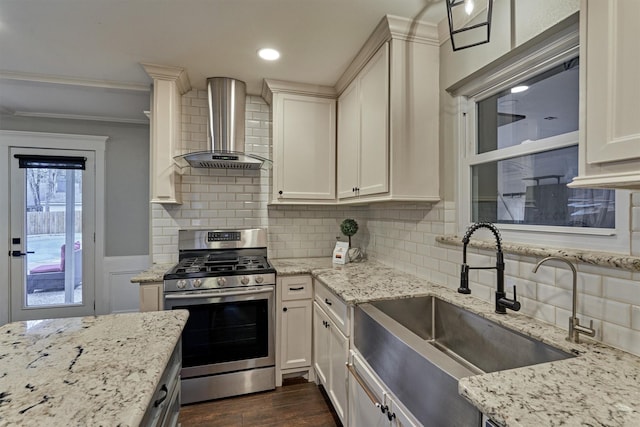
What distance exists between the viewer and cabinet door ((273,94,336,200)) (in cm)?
266

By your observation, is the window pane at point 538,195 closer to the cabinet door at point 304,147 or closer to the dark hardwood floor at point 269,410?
the cabinet door at point 304,147

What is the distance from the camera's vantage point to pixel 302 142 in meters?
2.71

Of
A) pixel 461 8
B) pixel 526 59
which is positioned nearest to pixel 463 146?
pixel 526 59

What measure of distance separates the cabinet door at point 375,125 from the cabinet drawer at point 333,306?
0.73m

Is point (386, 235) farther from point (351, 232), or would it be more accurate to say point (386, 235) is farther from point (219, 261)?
point (219, 261)

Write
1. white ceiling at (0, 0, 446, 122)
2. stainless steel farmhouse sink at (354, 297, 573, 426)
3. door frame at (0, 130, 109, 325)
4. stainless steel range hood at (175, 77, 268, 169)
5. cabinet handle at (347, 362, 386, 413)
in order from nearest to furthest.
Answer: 1. stainless steel farmhouse sink at (354, 297, 573, 426)
2. cabinet handle at (347, 362, 386, 413)
3. white ceiling at (0, 0, 446, 122)
4. stainless steel range hood at (175, 77, 268, 169)
5. door frame at (0, 130, 109, 325)

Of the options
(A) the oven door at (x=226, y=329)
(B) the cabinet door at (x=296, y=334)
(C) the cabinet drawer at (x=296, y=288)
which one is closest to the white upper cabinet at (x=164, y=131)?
(A) the oven door at (x=226, y=329)

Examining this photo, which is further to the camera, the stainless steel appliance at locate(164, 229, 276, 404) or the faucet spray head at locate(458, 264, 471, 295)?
the stainless steel appliance at locate(164, 229, 276, 404)

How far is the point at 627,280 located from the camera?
1025mm

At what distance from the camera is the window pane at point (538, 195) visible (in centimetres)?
121

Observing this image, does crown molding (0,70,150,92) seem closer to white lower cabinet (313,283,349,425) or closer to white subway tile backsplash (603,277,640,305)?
white lower cabinet (313,283,349,425)

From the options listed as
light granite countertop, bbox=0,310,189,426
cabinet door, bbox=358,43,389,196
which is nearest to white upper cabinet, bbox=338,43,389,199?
cabinet door, bbox=358,43,389,196

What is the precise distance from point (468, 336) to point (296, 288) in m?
1.29

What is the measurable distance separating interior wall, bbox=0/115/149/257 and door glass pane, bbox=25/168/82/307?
1.10 ft
